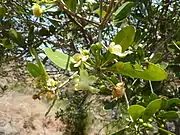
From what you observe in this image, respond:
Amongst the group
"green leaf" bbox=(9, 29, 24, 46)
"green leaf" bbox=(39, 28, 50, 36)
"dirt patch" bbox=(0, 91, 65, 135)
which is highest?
"green leaf" bbox=(39, 28, 50, 36)

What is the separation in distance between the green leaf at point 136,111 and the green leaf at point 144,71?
67 millimetres

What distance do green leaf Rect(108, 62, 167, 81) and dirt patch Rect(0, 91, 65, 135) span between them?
550 cm

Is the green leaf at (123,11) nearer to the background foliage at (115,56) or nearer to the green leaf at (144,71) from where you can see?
the background foliage at (115,56)

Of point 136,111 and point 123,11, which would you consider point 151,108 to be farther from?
point 123,11

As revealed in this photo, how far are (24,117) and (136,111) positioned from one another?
5938mm

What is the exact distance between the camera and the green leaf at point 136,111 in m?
0.75

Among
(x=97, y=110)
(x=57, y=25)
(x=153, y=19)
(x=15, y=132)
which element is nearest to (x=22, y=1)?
(x=57, y=25)

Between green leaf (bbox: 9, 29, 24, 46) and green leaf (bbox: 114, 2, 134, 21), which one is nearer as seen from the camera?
green leaf (bbox: 114, 2, 134, 21)

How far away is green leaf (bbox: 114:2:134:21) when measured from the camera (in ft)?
3.51

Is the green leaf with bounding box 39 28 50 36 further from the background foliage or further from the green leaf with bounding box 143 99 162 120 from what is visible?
the green leaf with bounding box 143 99 162 120

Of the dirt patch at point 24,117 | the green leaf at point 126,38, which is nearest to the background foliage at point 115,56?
the green leaf at point 126,38

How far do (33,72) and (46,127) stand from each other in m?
6.07

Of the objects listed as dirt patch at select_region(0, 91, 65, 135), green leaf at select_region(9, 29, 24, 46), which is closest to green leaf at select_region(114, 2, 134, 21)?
green leaf at select_region(9, 29, 24, 46)

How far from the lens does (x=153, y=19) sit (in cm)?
176
